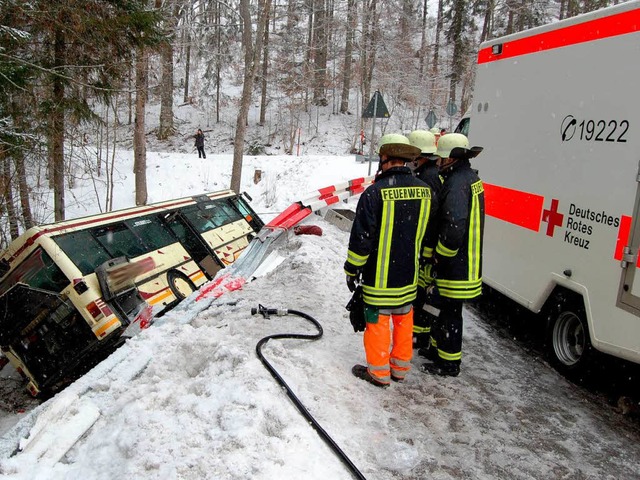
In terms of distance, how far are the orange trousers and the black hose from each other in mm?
739

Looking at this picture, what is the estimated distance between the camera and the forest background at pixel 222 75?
10086 millimetres

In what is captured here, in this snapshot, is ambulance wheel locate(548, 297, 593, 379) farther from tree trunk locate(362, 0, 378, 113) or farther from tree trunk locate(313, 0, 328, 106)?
tree trunk locate(313, 0, 328, 106)

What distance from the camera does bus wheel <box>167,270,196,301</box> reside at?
22.0ft

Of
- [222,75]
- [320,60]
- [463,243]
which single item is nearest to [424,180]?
[463,243]

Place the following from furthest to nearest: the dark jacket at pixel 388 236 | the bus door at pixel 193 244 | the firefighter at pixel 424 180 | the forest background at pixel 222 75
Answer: the forest background at pixel 222 75 < the bus door at pixel 193 244 < the firefighter at pixel 424 180 < the dark jacket at pixel 388 236

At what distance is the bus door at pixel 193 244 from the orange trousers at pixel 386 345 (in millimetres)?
4347

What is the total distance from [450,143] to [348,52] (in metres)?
29.5

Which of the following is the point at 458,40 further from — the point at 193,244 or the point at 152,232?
the point at 152,232

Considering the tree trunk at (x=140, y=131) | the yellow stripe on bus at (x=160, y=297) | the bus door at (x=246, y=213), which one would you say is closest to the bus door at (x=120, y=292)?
the yellow stripe on bus at (x=160, y=297)

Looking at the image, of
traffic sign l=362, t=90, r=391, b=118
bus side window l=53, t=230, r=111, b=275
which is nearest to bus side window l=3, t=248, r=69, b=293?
bus side window l=53, t=230, r=111, b=275

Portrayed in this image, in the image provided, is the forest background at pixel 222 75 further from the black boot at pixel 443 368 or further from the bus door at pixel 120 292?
the black boot at pixel 443 368

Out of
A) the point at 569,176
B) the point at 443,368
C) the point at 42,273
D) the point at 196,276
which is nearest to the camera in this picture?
the point at 443,368

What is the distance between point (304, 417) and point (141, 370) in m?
1.42

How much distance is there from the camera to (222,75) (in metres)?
40.7
